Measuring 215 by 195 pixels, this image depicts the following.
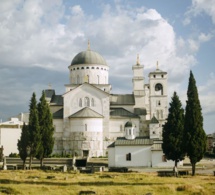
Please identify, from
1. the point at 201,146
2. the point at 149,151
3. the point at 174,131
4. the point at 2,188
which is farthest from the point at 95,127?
the point at 2,188

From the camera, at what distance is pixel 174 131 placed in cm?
4378

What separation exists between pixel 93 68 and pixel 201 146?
36081 millimetres

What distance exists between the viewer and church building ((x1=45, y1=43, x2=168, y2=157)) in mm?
61344

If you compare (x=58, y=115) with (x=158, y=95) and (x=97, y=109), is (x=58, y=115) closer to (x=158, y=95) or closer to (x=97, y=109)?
(x=97, y=109)

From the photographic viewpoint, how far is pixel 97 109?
6512 centimetres

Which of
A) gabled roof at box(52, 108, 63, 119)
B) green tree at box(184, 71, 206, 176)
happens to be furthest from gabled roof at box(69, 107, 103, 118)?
green tree at box(184, 71, 206, 176)

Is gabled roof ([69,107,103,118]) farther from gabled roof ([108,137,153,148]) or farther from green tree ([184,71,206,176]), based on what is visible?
green tree ([184,71,206,176])

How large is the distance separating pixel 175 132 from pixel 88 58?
31.7 m

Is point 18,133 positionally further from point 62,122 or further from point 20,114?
point 20,114

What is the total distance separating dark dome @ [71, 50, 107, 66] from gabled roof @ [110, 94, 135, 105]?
690cm

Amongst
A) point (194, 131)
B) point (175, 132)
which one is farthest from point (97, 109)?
point (194, 131)

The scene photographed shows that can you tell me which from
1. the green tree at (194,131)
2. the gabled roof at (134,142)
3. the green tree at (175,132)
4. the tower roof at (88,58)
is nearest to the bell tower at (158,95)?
the tower roof at (88,58)

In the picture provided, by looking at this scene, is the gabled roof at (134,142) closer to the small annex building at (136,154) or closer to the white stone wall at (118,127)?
the small annex building at (136,154)

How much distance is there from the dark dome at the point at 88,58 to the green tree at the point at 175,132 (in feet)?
98.5
